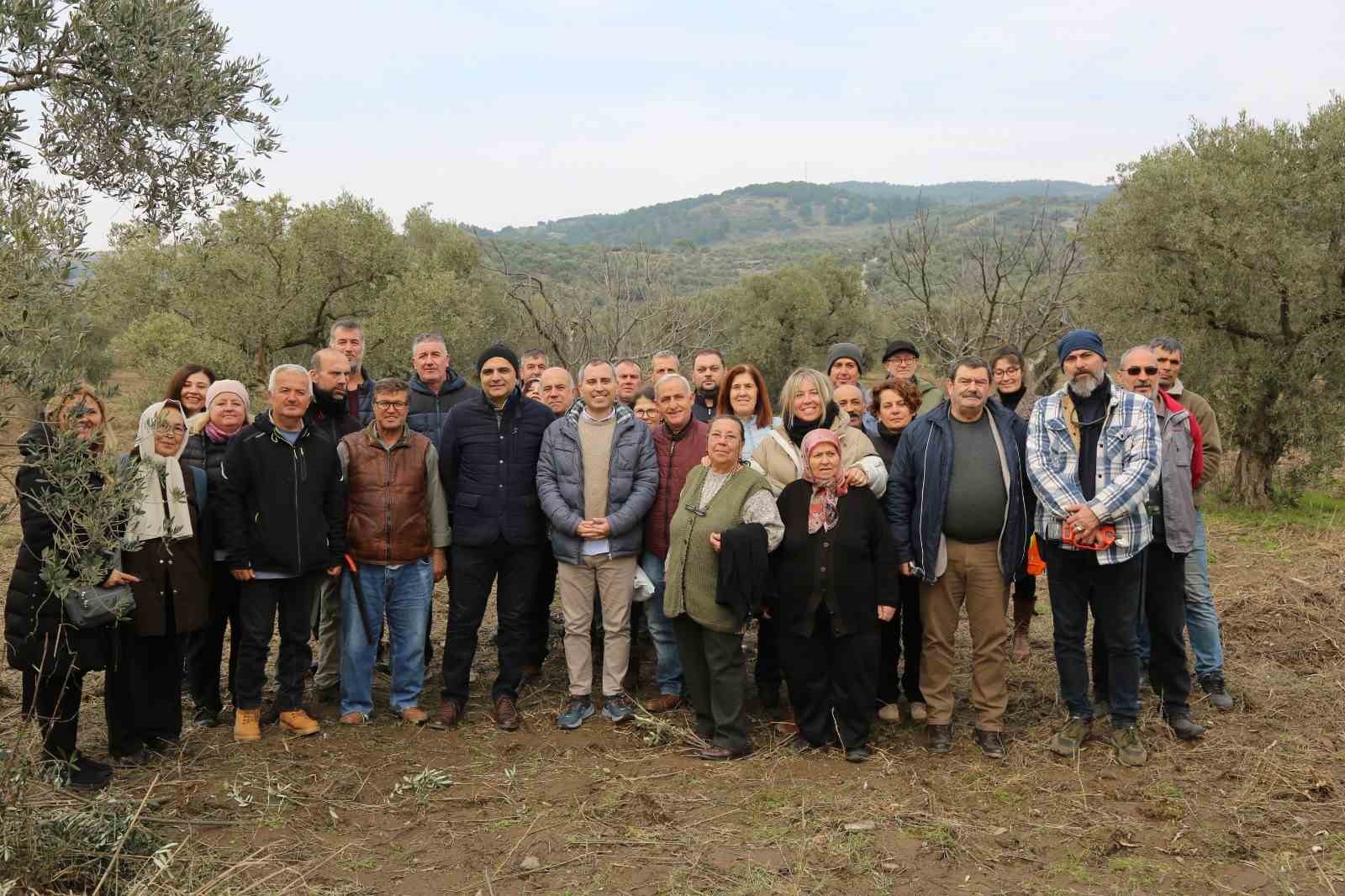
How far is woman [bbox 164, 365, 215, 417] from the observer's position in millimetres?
6180

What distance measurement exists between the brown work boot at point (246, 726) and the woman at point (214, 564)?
33cm

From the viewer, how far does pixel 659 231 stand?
160125 mm

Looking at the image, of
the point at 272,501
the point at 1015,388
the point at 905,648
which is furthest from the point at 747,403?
the point at 272,501

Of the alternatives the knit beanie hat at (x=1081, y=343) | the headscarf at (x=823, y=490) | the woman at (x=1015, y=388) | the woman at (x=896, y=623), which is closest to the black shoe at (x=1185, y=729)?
the woman at (x=1015, y=388)

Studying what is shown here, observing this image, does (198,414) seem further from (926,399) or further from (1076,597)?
(1076,597)

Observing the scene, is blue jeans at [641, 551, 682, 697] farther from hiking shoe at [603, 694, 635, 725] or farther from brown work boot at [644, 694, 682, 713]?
hiking shoe at [603, 694, 635, 725]

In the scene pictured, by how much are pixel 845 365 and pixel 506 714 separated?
Answer: 134 inches

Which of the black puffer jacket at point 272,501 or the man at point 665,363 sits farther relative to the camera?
the man at point 665,363

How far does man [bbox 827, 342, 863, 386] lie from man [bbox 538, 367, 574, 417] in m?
1.93

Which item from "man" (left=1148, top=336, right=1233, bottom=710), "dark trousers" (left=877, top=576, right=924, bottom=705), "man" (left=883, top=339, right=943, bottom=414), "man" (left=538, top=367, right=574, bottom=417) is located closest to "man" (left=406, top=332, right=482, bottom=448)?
"man" (left=538, top=367, right=574, bottom=417)

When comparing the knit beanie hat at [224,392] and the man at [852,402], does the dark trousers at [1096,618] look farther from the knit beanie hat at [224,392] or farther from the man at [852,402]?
the knit beanie hat at [224,392]

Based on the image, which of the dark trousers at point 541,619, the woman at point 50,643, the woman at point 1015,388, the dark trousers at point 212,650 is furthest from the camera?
the dark trousers at point 541,619

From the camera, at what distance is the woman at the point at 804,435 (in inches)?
225

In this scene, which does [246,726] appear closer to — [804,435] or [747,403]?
[747,403]
